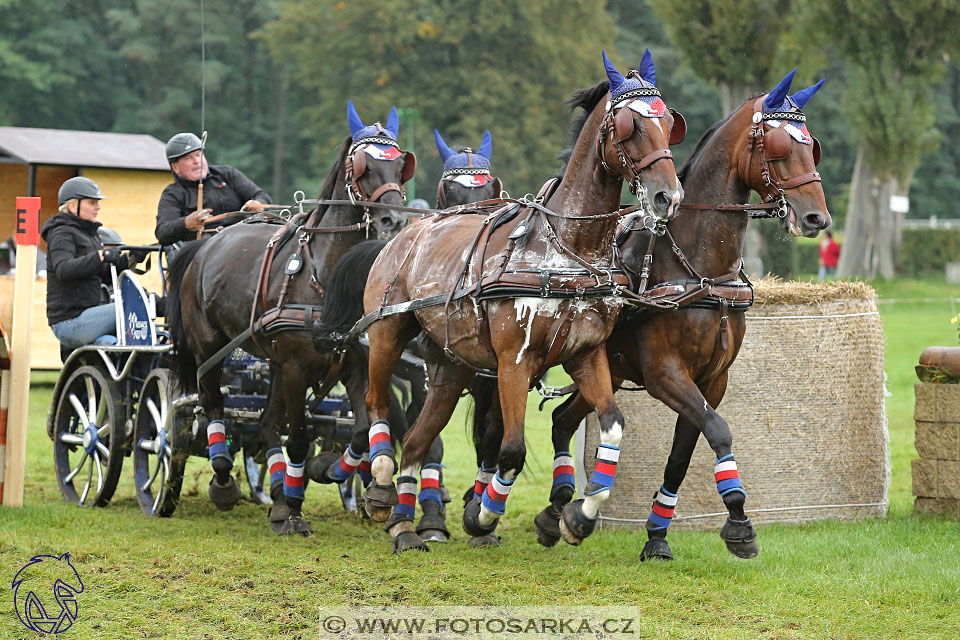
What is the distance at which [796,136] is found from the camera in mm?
5914

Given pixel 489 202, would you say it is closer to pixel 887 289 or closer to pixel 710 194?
pixel 710 194

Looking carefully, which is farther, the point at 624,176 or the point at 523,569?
the point at 523,569

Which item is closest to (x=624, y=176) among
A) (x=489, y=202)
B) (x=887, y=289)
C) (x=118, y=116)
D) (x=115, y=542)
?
(x=489, y=202)

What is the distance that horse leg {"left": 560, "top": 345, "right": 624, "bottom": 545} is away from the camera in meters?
5.49

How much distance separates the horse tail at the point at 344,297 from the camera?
273 inches

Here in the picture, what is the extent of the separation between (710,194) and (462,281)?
1.40 metres

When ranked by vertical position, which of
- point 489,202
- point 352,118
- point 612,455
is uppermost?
point 352,118

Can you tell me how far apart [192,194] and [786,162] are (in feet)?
15.9

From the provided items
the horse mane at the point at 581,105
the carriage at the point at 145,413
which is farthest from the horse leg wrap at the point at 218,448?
the horse mane at the point at 581,105

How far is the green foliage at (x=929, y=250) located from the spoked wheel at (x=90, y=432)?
3042cm

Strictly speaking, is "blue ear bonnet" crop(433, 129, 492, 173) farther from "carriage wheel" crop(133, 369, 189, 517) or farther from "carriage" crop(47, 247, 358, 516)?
"carriage wheel" crop(133, 369, 189, 517)

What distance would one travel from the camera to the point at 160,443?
7977 mm

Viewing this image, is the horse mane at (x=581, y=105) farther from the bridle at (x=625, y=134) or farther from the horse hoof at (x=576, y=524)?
the horse hoof at (x=576, y=524)

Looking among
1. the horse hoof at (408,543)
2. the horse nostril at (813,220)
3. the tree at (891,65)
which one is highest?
the tree at (891,65)
